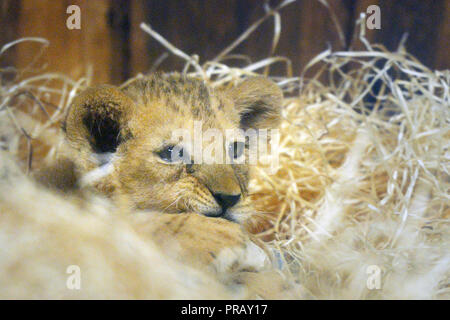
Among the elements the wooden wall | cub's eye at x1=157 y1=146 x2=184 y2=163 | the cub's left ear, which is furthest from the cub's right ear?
the wooden wall

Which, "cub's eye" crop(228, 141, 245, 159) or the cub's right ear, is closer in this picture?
the cub's right ear

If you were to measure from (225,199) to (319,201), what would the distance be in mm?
823

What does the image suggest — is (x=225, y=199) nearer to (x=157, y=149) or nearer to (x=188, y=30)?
(x=157, y=149)

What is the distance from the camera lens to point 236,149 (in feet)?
5.95

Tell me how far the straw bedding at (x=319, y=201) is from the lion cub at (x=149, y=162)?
0.14m

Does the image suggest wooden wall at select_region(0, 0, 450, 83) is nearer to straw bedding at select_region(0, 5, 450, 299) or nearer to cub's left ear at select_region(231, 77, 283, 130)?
straw bedding at select_region(0, 5, 450, 299)

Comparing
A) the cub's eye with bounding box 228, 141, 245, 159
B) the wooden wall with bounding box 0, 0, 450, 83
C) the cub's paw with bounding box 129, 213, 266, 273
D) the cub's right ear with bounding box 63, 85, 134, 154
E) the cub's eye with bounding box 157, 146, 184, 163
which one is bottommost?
the cub's paw with bounding box 129, 213, 266, 273

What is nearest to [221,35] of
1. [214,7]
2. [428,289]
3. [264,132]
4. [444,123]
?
[214,7]

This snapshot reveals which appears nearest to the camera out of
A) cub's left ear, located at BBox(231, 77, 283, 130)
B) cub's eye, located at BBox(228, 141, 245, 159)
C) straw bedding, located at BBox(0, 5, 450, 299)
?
straw bedding, located at BBox(0, 5, 450, 299)

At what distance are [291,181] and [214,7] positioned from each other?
1106mm

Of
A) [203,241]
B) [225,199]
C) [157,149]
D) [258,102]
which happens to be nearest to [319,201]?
[258,102]

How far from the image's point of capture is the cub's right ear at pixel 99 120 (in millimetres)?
1498

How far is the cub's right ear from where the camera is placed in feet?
4.91

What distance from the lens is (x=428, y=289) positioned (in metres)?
1.34
